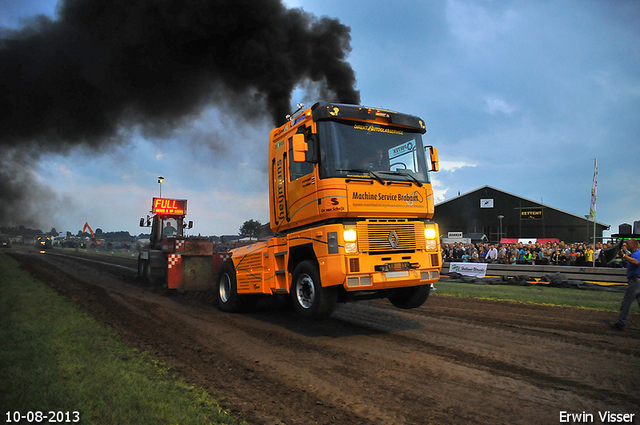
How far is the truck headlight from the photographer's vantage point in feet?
18.9

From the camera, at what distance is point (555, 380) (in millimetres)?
4172

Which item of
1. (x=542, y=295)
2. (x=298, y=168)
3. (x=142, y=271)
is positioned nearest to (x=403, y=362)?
(x=298, y=168)

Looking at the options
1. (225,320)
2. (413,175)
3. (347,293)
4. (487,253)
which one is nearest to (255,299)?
(225,320)

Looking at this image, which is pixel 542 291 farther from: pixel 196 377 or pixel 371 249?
pixel 196 377

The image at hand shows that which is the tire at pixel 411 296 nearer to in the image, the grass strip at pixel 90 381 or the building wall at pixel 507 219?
the grass strip at pixel 90 381

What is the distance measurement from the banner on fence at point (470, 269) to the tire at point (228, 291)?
10.4m

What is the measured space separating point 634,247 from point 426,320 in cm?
390

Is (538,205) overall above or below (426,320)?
above

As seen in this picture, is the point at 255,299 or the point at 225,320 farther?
the point at 255,299

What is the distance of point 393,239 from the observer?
244 inches

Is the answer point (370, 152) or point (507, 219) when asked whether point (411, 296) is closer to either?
point (370, 152)

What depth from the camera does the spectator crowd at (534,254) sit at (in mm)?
16250

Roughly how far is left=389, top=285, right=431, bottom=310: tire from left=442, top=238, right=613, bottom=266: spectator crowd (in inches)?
471

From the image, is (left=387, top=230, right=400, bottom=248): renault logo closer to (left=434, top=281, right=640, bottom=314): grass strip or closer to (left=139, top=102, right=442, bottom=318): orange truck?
(left=139, top=102, right=442, bottom=318): orange truck
